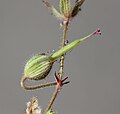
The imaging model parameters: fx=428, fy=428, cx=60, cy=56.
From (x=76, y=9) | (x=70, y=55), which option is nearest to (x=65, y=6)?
(x=76, y=9)

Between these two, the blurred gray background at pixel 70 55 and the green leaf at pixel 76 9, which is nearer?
the green leaf at pixel 76 9

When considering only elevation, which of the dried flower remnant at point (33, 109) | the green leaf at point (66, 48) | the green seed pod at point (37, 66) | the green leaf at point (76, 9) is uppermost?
the green leaf at point (76, 9)

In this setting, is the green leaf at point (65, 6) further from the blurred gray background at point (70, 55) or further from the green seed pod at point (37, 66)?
the blurred gray background at point (70, 55)

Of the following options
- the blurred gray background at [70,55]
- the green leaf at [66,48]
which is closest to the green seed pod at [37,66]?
the green leaf at [66,48]

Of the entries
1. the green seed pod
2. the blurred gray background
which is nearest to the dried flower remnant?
the green seed pod

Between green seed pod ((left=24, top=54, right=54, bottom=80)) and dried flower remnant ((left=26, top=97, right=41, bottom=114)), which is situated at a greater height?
green seed pod ((left=24, top=54, right=54, bottom=80))

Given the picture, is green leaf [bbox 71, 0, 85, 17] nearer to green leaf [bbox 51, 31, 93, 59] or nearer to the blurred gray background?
green leaf [bbox 51, 31, 93, 59]
